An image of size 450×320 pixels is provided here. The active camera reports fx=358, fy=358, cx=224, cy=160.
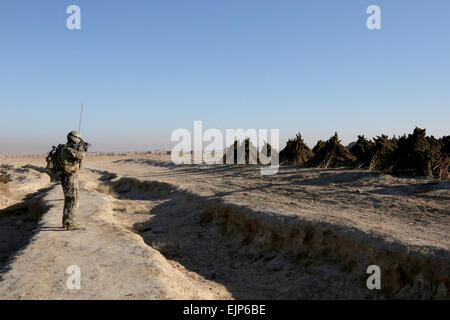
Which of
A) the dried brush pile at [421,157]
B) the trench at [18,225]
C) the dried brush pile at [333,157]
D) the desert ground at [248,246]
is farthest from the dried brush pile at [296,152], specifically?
the trench at [18,225]

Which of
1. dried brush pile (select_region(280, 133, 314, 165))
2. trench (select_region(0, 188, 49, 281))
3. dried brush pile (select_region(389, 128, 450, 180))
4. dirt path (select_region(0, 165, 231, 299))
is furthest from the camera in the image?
dried brush pile (select_region(280, 133, 314, 165))

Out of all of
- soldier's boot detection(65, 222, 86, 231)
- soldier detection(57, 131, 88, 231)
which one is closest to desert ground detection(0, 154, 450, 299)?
soldier's boot detection(65, 222, 86, 231)

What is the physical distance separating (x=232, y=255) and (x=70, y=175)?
4.14 metres

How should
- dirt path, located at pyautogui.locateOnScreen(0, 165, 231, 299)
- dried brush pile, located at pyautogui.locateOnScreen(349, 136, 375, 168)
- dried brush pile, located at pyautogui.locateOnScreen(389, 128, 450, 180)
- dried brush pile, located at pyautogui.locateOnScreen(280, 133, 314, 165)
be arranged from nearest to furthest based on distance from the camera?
1. dirt path, located at pyautogui.locateOnScreen(0, 165, 231, 299)
2. dried brush pile, located at pyautogui.locateOnScreen(389, 128, 450, 180)
3. dried brush pile, located at pyautogui.locateOnScreen(349, 136, 375, 168)
4. dried brush pile, located at pyautogui.locateOnScreen(280, 133, 314, 165)

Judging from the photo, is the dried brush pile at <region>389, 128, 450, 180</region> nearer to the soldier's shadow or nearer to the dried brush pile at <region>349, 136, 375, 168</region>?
the dried brush pile at <region>349, 136, 375, 168</region>

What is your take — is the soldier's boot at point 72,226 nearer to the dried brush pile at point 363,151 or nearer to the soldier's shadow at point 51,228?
the soldier's shadow at point 51,228

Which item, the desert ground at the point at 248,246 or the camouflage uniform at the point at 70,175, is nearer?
the desert ground at the point at 248,246

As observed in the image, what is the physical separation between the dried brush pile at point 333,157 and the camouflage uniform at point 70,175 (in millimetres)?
13820

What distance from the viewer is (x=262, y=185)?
15.1 meters

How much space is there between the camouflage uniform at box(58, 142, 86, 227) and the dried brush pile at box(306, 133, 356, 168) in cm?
1382

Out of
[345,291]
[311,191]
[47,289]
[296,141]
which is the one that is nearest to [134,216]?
[311,191]

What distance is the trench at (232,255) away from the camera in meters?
5.99

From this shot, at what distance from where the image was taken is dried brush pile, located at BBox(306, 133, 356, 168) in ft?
62.2

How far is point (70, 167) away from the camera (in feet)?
26.7
